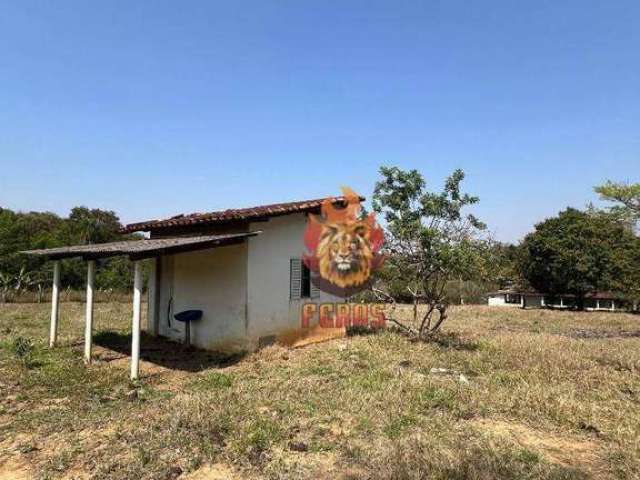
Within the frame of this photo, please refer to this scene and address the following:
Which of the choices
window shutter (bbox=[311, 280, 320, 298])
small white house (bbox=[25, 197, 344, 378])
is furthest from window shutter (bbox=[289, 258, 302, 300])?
window shutter (bbox=[311, 280, 320, 298])

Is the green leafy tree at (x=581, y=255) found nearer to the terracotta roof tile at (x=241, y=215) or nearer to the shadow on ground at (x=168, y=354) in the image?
the terracotta roof tile at (x=241, y=215)

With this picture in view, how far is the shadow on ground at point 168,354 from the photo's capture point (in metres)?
9.40

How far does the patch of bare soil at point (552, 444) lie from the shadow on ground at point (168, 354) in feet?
18.9

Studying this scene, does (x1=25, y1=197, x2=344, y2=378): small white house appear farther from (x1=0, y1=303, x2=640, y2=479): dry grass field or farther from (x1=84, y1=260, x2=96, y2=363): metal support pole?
(x1=0, y1=303, x2=640, y2=479): dry grass field

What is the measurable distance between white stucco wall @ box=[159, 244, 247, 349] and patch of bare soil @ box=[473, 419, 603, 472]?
6170 millimetres

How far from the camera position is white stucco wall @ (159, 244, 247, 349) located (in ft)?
33.6

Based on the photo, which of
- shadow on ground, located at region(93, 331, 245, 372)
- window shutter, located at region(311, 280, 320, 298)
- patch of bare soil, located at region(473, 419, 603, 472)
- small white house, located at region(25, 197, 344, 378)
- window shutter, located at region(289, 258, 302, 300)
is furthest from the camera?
window shutter, located at region(311, 280, 320, 298)

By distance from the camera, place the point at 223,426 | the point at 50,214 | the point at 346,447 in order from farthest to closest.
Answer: the point at 50,214 < the point at 223,426 < the point at 346,447

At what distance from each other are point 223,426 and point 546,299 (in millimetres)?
38249

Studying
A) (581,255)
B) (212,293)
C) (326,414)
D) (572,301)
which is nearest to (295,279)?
(212,293)

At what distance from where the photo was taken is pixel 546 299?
3725 cm

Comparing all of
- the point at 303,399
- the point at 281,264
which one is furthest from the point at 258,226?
the point at 303,399

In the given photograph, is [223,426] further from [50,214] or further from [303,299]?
[50,214]

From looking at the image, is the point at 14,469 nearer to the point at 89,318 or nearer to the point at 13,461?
the point at 13,461
